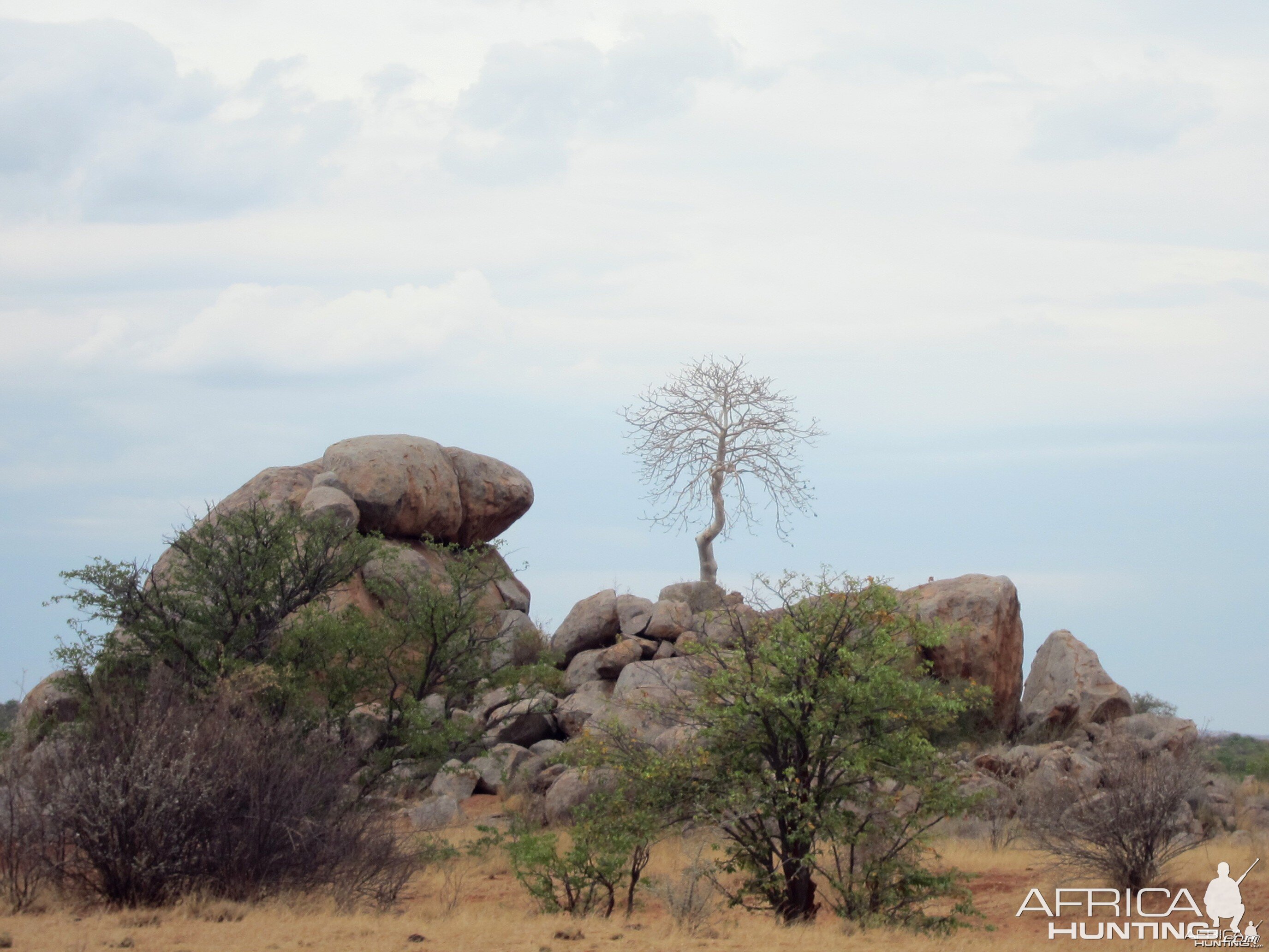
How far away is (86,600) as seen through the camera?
17.7 metres

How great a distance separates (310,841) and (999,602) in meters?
17.9

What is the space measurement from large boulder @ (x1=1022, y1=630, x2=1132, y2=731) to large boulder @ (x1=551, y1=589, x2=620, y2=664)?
9.91 metres

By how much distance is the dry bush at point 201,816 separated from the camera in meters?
11.7

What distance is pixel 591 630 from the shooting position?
28.5 metres

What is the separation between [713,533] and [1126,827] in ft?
62.5

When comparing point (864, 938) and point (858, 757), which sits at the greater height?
point (858, 757)

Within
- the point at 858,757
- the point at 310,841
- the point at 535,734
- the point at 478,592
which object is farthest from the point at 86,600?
the point at 858,757

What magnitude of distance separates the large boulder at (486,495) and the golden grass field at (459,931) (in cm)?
1849

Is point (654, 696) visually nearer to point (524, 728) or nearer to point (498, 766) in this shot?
point (498, 766)

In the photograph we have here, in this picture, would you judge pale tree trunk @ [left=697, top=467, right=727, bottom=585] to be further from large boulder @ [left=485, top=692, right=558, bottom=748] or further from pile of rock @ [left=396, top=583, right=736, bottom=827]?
large boulder @ [left=485, top=692, right=558, bottom=748]

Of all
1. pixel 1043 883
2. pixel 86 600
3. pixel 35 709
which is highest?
pixel 86 600

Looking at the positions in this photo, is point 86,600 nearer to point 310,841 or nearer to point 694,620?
point 310,841

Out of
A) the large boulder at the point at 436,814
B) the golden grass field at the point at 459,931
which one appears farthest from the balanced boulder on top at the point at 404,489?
the golden grass field at the point at 459,931

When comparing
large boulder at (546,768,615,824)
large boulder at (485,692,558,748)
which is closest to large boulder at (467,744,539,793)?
large boulder at (485,692,558,748)
